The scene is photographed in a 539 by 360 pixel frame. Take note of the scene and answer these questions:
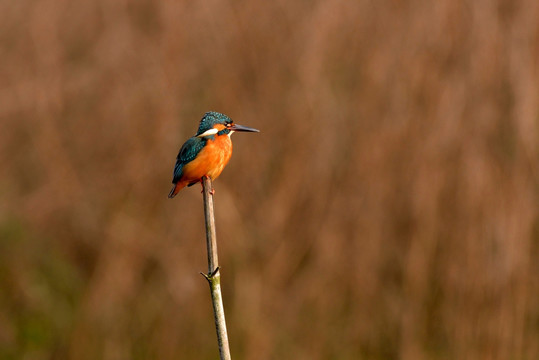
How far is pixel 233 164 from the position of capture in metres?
4.60

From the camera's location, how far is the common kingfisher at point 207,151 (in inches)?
42.6

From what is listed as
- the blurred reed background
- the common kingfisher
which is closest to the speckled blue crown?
the common kingfisher

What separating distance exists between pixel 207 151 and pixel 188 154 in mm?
76

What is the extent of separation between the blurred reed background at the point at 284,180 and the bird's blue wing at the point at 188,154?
3.26m

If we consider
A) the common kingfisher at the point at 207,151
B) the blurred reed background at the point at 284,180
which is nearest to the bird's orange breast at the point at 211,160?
the common kingfisher at the point at 207,151

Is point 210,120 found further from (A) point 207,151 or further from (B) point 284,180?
(B) point 284,180

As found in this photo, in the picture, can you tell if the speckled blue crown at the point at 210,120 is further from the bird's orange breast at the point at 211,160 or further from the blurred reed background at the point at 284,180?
the blurred reed background at the point at 284,180

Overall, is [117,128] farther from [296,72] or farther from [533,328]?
[533,328]

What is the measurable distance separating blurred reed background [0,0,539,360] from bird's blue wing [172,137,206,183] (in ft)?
10.7

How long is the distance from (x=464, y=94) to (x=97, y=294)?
8.24 ft

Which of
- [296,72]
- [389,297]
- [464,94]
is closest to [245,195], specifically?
[296,72]

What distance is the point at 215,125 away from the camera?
43.3 inches

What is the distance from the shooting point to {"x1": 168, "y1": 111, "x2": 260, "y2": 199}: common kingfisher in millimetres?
1081

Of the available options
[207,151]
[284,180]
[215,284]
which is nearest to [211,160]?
[207,151]
